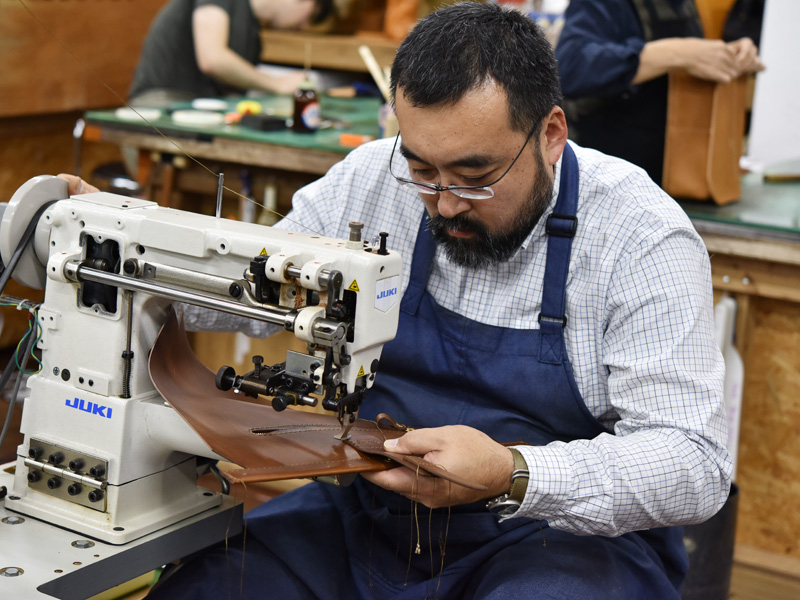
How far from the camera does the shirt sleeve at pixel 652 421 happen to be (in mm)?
1483

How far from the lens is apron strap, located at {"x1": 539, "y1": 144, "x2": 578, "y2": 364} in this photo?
1705mm

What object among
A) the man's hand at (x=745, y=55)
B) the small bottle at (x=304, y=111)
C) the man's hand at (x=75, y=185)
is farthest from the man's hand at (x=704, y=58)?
the man's hand at (x=75, y=185)

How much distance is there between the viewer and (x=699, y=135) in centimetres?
274

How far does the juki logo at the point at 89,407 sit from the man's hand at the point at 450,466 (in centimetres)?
43

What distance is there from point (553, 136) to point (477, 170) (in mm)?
194

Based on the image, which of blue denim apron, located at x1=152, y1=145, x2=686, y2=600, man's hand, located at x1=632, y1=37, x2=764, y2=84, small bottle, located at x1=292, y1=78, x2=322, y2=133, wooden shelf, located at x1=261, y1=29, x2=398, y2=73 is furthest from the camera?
wooden shelf, located at x1=261, y1=29, x2=398, y2=73

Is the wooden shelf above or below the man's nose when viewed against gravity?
above

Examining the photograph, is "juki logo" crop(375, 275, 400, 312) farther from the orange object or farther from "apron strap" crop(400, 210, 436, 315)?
the orange object

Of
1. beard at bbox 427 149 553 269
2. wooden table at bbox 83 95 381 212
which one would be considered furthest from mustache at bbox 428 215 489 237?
wooden table at bbox 83 95 381 212

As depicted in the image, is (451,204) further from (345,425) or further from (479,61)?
(345,425)

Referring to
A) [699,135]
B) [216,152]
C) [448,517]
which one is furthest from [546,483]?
[216,152]

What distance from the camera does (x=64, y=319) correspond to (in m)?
1.56

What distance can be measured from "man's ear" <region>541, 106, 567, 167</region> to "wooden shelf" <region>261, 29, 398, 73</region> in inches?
154

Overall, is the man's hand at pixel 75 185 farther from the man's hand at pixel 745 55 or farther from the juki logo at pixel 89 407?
the man's hand at pixel 745 55
